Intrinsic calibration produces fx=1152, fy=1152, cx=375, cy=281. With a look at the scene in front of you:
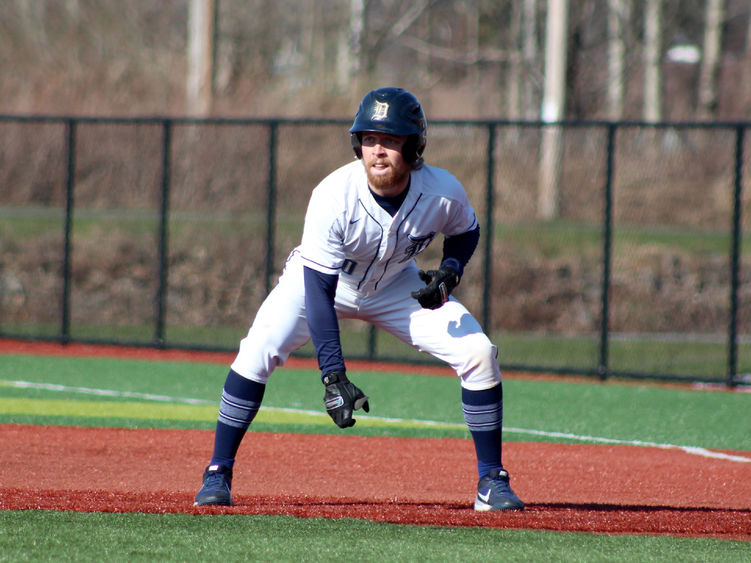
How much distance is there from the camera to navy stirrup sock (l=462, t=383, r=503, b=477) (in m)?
5.54

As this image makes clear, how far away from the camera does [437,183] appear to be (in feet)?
18.2

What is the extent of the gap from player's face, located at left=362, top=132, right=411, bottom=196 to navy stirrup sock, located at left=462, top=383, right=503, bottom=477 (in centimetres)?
110

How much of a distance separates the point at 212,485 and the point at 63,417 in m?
3.77

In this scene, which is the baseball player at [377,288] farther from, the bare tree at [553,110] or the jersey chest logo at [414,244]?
the bare tree at [553,110]

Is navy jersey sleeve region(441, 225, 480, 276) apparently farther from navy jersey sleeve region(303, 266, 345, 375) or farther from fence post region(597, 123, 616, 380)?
fence post region(597, 123, 616, 380)

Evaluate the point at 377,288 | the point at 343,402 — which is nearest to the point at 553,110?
the point at 377,288

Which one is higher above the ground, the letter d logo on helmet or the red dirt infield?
the letter d logo on helmet

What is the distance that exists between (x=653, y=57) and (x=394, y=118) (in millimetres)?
29972

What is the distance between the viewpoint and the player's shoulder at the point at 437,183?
5504mm

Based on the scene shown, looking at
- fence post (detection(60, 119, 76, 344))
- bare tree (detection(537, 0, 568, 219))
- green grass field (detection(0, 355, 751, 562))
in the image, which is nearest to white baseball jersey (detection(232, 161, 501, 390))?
green grass field (detection(0, 355, 751, 562))

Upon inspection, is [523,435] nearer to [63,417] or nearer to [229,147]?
[63,417]

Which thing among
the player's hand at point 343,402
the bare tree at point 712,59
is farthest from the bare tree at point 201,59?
the player's hand at point 343,402

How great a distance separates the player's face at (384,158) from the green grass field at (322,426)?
155cm

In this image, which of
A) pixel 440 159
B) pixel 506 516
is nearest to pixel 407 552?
pixel 506 516
